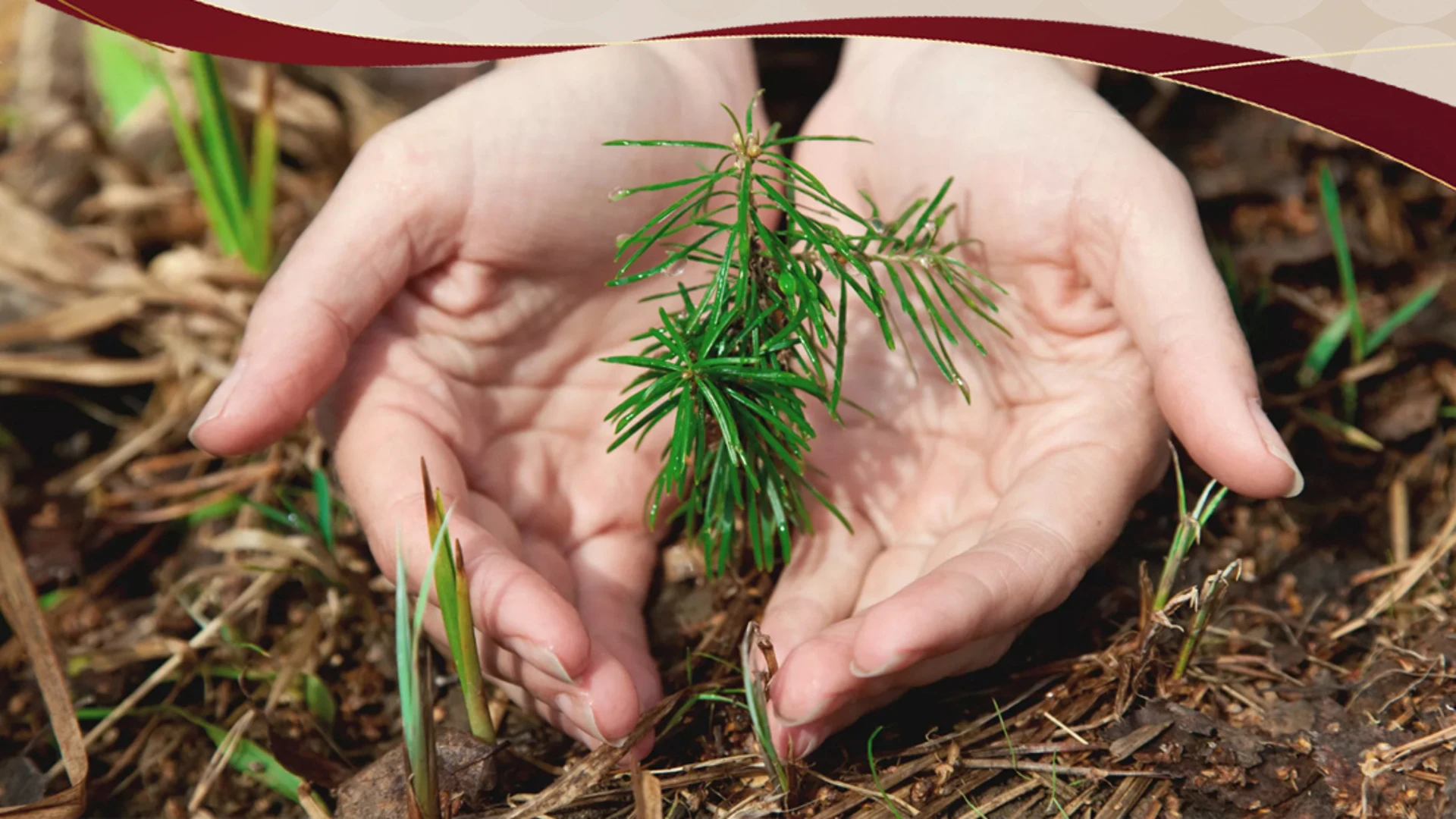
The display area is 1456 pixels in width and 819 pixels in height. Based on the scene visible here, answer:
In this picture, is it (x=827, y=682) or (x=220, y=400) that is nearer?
(x=827, y=682)

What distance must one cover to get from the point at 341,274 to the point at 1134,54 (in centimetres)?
154

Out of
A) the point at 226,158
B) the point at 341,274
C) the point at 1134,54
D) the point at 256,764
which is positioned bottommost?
the point at 256,764

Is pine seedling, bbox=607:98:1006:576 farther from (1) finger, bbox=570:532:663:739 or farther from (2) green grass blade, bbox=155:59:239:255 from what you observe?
(2) green grass blade, bbox=155:59:239:255

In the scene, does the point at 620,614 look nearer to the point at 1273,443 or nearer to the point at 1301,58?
the point at 1273,443

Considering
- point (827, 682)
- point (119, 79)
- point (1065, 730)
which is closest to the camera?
point (827, 682)

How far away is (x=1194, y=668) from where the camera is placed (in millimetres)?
2057

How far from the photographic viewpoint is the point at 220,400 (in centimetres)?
197

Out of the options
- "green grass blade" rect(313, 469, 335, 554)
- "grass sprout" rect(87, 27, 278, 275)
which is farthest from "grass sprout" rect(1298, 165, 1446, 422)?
"grass sprout" rect(87, 27, 278, 275)

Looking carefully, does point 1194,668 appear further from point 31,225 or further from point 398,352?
point 31,225

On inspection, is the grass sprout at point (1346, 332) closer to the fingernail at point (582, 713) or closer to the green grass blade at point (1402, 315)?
the green grass blade at point (1402, 315)

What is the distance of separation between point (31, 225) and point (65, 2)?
4.65ft

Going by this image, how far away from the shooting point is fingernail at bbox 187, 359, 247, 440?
195cm

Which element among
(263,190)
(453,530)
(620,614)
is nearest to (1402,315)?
(620,614)

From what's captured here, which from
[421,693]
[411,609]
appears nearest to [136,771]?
[411,609]
